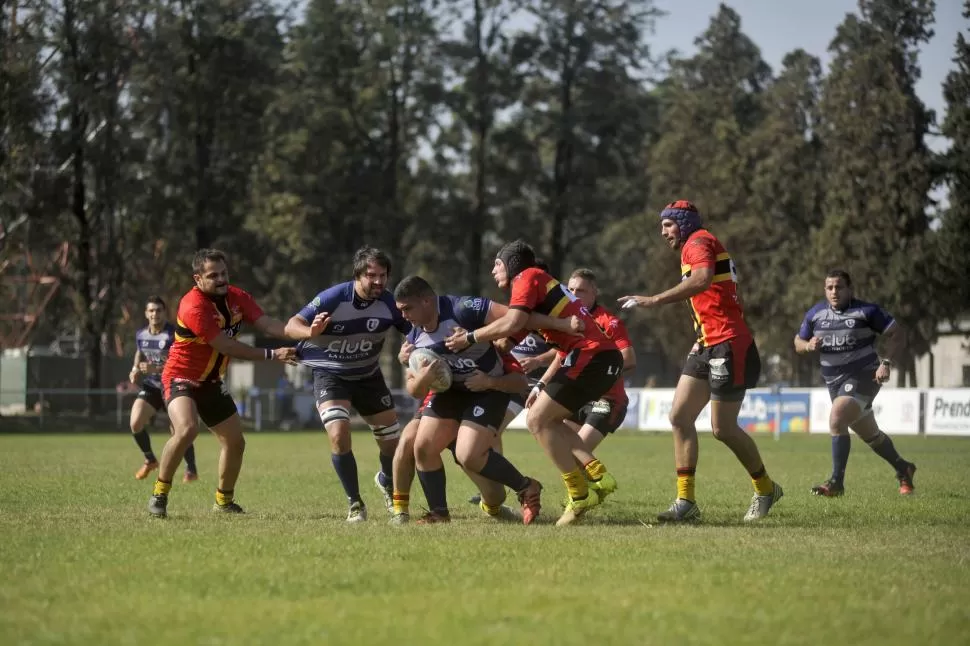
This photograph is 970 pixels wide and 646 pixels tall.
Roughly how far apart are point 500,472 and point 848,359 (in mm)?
5891

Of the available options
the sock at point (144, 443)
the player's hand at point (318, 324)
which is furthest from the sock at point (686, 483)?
the sock at point (144, 443)

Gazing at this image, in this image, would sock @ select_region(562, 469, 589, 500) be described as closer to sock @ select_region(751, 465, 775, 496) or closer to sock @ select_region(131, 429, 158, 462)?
sock @ select_region(751, 465, 775, 496)

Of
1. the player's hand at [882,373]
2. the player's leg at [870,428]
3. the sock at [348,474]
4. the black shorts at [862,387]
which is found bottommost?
the sock at [348,474]

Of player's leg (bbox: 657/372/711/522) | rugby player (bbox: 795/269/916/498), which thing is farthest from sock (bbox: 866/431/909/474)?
player's leg (bbox: 657/372/711/522)

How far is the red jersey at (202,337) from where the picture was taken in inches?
469

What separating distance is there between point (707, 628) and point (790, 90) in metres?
56.1

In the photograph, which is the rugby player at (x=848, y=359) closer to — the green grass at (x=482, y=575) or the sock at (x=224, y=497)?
the green grass at (x=482, y=575)

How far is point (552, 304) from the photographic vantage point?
1058cm

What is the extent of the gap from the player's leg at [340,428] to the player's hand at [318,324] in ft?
2.41

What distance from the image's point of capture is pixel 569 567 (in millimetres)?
7969

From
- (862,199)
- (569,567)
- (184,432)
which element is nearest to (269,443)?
(184,432)

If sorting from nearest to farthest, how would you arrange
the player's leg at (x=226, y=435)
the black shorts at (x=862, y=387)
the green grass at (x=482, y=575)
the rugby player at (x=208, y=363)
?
the green grass at (x=482, y=575)
the rugby player at (x=208, y=363)
the player's leg at (x=226, y=435)
the black shorts at (x=862, y=387)

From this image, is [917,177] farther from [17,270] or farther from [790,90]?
[17,270]

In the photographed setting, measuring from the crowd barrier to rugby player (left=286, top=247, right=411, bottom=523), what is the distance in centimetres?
2139
